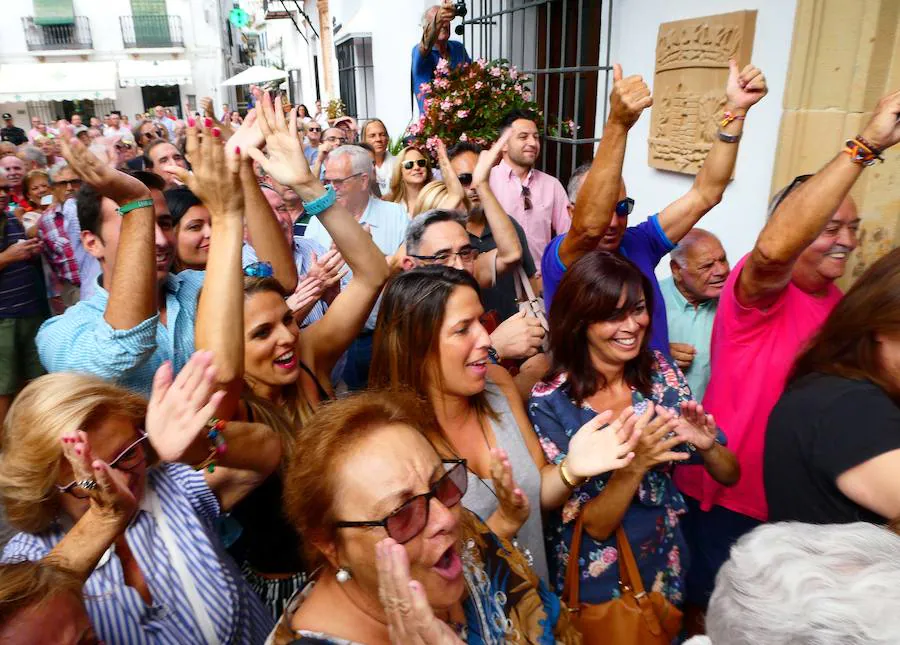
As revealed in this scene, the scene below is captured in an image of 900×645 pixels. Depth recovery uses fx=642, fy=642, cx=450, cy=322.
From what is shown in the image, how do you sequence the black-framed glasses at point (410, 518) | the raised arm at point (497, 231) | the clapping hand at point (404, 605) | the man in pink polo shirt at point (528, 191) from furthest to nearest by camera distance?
the man in pink polo shirt at point (528, 191) < the raised arm at point (497, 231) < the black-framed glasses at point (410, 518) < the clapping hand at point (404, 605)

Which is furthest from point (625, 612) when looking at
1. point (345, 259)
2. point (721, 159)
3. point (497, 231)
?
point (497, 231)

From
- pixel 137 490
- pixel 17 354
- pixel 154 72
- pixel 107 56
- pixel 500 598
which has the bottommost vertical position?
pixel 17 354

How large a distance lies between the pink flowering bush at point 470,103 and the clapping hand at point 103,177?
3.53 m

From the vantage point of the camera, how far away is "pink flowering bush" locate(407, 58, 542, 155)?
203 inches

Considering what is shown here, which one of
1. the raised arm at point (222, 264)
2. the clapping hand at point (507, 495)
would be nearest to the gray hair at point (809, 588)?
the clapping hand at point (507, 495)

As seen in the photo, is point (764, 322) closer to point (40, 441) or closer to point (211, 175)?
point (211, 175)

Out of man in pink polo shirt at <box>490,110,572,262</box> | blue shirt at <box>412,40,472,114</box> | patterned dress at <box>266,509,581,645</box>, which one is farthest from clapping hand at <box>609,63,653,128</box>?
blue shirt at <box>412,40,472,114</box>

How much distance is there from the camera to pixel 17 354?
403cm

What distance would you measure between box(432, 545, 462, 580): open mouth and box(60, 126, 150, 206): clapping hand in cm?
132

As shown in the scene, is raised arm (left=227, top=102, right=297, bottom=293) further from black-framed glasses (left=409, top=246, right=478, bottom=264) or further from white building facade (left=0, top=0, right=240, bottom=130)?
white building facade (left=0, top=0, right=240, bottom=130)

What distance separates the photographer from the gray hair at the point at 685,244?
8.72 ft

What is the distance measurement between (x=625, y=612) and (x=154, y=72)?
37.3 metres

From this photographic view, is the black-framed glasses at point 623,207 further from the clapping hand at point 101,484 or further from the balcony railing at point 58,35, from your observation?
the balcony railing at point 58,35

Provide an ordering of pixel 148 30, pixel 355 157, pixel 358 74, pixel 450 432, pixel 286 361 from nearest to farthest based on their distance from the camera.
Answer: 1. pixel 450 432
2. pixel 286 361
3. pixel 355 157
4. pixel 358 74
5. pixel 148 30
